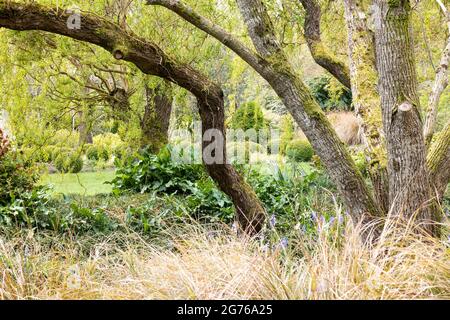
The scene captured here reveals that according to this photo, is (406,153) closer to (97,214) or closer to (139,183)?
(97,214)

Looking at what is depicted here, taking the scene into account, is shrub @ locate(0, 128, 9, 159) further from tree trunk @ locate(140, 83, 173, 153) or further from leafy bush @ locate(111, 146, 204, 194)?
tree trunk @ locate(140, 83, 173, 153)

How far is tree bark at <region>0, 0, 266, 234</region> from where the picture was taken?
13.2 ft

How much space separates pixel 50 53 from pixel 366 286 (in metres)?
5.39

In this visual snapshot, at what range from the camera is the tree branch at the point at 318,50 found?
564cm

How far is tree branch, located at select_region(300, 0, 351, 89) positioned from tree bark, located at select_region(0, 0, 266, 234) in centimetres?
143

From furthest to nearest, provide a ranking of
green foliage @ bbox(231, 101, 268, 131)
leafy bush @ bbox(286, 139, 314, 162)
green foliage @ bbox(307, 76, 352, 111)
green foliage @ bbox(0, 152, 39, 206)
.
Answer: green foliage @ bbox(307, 76, 352, 111) < leafy bush @ bbox(286, 139, 314, 162) < green foliage @ bbox(231, 101, 268, 131) < green foliage @ bbox(0, 152, 39, 206)

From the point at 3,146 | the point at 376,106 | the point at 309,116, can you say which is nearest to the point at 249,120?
the point at 3,146

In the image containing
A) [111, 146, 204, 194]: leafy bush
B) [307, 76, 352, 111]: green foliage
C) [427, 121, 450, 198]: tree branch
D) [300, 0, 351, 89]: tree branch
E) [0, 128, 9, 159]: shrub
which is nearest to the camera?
[427, 121, 450, 198]: tree branch

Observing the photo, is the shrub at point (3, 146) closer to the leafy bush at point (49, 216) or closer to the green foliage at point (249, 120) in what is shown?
the leafy bush at point (49, 216)

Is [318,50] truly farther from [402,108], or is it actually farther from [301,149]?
[301,149]

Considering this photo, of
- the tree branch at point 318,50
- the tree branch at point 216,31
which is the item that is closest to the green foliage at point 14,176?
the tree branch at point 216,31

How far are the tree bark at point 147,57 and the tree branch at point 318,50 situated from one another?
143cm

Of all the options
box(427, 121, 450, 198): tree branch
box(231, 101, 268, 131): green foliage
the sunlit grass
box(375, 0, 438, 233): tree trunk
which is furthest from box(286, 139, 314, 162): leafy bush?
the sunlit grass

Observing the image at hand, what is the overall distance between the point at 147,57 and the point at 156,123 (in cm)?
430
